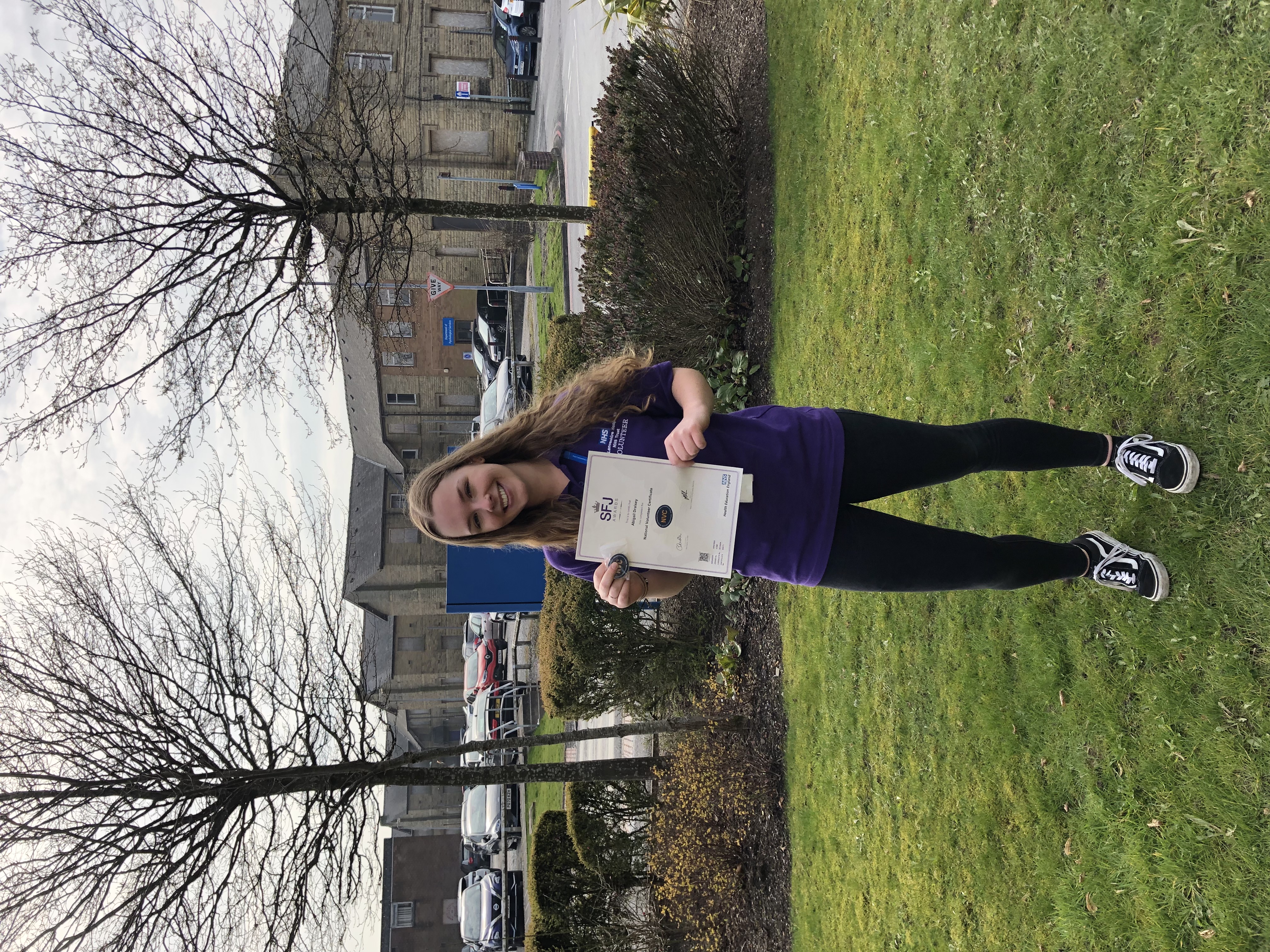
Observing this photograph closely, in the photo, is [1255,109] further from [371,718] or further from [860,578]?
[371,718]

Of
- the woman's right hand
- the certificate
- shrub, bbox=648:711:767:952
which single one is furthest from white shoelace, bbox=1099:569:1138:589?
shrub, bbox=648:711:767:952

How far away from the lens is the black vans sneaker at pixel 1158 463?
3014mm

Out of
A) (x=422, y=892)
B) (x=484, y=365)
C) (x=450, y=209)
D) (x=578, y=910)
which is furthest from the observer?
(x=422, y=892)

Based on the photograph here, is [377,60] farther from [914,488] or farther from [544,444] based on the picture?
[914,488]

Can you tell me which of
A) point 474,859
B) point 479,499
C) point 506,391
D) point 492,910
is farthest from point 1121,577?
point 474,859

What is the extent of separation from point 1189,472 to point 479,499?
2813mm

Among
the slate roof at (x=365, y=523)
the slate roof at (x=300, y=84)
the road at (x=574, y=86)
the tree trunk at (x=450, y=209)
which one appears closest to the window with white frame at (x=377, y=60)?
the road at (x=574, y=86)

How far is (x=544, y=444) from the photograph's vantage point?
3.00 m

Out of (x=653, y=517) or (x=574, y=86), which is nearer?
(x=653, y=517)

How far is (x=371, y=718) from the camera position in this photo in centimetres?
736

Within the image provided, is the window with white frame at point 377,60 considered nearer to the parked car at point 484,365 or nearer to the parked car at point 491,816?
the parked car at point 484,365

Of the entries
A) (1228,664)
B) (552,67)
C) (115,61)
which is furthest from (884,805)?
(552,67)

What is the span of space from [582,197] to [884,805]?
13.0 metres

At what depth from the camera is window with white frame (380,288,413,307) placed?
700cm
